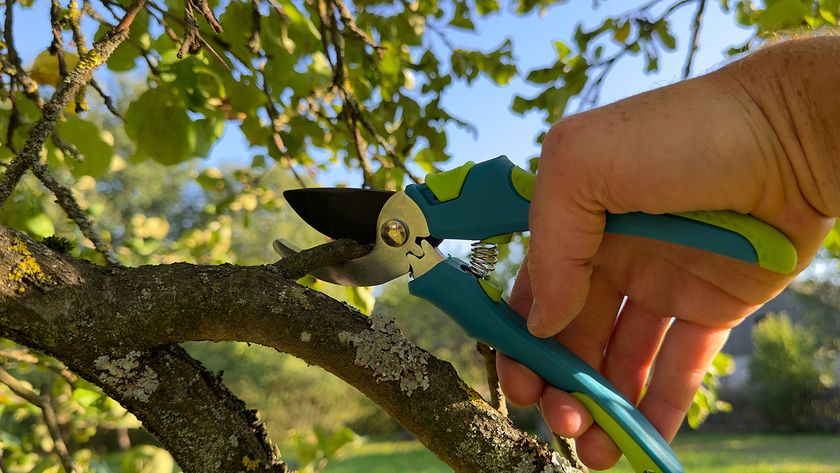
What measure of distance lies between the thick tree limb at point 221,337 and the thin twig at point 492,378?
0.22 m

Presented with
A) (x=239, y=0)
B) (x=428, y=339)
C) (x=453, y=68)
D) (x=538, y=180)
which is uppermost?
(x=239, y=0)

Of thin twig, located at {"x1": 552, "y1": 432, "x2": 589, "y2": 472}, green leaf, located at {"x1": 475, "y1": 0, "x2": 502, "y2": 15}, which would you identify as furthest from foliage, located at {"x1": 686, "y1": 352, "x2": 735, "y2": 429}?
green leaf, located at {"x1": 475, "y1": 0, "x2": 502, "y2": 15}

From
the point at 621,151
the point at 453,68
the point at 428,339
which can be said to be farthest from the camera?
the point at 428,339

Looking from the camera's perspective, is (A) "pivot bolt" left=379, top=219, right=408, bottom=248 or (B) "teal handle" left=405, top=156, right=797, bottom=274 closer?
(B) "teal handle" left=405, top=156, right=797, bottom=274

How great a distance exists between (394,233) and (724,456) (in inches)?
473

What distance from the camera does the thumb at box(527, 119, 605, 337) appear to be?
3.24 ft

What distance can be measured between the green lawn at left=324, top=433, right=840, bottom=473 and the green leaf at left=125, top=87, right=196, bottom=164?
7706mm

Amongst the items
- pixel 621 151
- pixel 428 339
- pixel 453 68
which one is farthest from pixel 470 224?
pixel 428 339

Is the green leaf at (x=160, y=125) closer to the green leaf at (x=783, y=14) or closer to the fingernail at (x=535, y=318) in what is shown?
the fingernail at (x=535, y=318)

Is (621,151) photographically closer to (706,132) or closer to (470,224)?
(706,132)

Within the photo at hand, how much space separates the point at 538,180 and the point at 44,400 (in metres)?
1.45

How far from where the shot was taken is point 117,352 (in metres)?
0.86

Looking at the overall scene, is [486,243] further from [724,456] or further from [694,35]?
[724,456]

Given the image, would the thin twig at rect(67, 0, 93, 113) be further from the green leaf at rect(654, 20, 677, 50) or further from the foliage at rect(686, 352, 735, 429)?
the green leaf at rect(654, 20, 677, 50)
